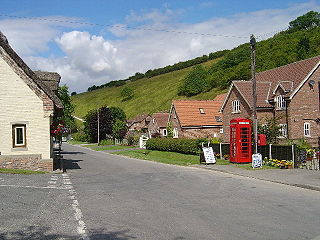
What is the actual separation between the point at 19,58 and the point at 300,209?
16.7m

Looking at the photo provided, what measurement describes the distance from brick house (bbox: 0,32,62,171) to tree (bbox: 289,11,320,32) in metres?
111

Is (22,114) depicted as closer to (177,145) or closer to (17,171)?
(17,171)

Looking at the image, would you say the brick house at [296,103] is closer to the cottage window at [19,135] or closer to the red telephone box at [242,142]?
the red telephone box at [242,142]

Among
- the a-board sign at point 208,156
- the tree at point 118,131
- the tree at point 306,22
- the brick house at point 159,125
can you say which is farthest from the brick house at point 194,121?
the tree at point 306,22

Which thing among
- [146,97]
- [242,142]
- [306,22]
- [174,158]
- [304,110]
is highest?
[306,22]

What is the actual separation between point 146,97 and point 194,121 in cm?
7442

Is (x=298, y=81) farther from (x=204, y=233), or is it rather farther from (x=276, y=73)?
(x=204, y=233)

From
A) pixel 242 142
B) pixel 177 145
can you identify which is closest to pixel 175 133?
pixel 177 145

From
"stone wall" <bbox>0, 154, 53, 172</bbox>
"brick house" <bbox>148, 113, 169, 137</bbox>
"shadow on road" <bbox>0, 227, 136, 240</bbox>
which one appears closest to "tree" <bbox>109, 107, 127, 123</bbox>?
"brick house" <bbox>148, 113, 169, 137</bbox>

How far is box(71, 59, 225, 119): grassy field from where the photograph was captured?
110688 millimetres

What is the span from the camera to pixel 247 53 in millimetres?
114750

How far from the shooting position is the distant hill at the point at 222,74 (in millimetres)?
90938

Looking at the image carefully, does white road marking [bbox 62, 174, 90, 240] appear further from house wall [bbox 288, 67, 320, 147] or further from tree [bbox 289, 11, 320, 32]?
tree [bbox 289, 11, 320, 32]

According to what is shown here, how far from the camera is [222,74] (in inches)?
4281
